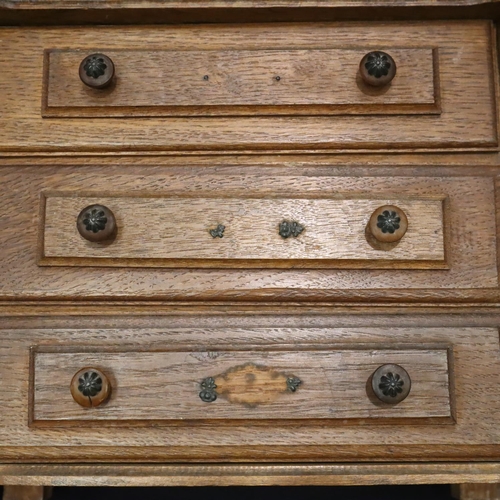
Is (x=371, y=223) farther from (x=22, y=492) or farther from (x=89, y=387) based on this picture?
(x=22, y=492)

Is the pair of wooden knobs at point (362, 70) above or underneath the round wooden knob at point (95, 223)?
above

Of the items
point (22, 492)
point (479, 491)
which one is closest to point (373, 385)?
point (479, 491)

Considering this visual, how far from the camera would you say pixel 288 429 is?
0.97 metres

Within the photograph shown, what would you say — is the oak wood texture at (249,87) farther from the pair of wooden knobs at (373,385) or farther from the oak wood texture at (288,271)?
the pair of wooden knobs at (373,385)

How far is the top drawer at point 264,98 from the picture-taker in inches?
39.8

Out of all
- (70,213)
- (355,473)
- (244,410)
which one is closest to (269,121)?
(70,213)

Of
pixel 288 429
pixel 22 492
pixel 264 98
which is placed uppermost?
pixel 264 98

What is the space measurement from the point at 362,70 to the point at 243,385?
52 centimetres

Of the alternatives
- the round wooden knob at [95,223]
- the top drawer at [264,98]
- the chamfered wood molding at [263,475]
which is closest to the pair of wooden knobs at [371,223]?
the round wooden knob at [95,223]

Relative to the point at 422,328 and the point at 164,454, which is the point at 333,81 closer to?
the point at 422,328

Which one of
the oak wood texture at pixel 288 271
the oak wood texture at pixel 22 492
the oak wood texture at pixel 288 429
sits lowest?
the oak wood texture at pixel 22 492

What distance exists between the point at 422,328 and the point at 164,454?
1.45 ft

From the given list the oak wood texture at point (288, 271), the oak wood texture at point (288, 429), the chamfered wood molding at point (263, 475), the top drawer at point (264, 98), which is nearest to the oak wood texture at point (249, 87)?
the top drawer at point (264, 98)

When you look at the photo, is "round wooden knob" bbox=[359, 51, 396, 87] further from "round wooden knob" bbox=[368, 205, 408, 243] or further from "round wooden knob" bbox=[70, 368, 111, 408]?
"round wooden knob" bbox=[70, 368, 111, 408]
